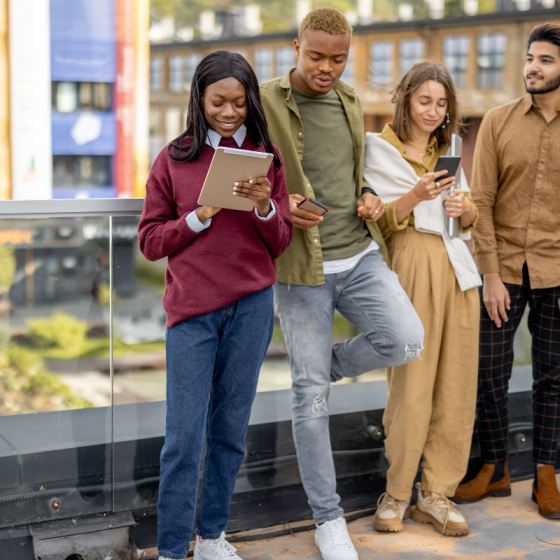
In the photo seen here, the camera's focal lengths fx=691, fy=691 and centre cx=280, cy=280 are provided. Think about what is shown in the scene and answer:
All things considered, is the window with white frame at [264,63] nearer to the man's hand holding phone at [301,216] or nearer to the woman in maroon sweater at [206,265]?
the man's hand holding phone at [301,216]

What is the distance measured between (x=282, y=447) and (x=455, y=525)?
2.43 feet

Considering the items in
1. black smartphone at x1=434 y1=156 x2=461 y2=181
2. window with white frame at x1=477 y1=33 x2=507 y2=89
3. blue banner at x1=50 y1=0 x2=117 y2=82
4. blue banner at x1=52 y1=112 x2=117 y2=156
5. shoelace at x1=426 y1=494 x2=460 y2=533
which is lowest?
shoelace at x1=426 y1=494 x2=460 y2=533

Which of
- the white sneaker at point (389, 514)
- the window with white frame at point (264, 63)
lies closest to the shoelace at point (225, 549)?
the white sneaker at point (389, 514)

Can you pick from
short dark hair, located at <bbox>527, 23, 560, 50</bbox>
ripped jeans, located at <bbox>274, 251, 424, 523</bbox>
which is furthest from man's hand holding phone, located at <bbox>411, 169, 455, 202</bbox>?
short dark hair, located at <bbox>527, 23, 560, 50</bbox>

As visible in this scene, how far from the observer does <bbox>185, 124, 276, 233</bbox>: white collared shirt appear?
1.92 meters

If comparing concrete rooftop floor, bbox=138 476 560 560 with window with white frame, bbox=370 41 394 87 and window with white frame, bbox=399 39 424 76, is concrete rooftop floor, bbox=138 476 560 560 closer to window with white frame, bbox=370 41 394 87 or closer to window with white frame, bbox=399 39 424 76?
window with white frame, bbox=370 41 394 87

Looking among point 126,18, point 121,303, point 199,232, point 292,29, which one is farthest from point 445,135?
point 292,29

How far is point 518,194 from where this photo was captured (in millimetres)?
2760

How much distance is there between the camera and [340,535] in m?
2.35

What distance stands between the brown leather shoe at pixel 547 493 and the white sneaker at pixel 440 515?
1.29 feet

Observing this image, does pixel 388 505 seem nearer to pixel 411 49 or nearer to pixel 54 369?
pixel 54 369

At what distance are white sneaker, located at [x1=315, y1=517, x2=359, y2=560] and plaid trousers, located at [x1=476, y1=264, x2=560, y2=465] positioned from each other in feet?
2.95

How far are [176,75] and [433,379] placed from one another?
29800 mm

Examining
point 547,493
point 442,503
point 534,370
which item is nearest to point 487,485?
point 547,493
